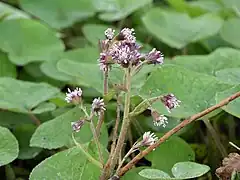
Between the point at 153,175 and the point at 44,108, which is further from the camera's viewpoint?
the point at 44,108


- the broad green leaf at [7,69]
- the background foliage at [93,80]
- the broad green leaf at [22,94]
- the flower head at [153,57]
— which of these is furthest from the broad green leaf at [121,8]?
the flower head at [153,57]

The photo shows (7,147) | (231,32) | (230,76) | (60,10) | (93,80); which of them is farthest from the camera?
(60,10)

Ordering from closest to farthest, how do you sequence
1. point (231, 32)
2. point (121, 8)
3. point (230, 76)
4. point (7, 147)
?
point (7, 147) → point (230, 76) → point (231, 32) → point (121, 8)

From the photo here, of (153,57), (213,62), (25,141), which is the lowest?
(25,141)

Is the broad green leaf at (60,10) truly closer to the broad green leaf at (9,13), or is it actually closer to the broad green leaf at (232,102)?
the broad green leaf at (9,13)

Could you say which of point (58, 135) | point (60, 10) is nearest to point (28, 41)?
point (60, 10)

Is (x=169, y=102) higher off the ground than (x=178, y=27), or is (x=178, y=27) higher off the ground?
(x=169, y=102)

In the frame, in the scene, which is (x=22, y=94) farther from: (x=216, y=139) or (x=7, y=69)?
(x=216, y=139)
